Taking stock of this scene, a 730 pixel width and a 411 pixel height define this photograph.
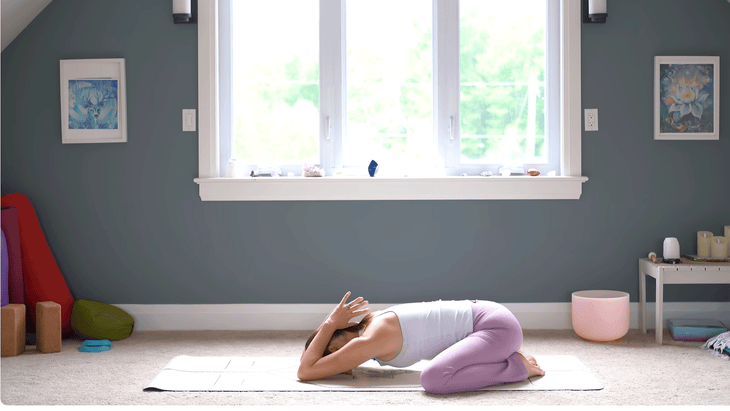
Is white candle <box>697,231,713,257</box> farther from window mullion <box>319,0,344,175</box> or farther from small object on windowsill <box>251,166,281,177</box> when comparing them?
small object on windowsill <box>251,166,281,177</box>

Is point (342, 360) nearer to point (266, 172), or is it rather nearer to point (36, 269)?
point (266, 172)

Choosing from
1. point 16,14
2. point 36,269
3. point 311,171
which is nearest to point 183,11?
point 16,14

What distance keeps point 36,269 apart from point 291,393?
1704mm

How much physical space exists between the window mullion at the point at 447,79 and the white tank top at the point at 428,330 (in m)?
1.21

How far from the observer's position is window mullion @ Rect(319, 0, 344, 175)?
11.3ft

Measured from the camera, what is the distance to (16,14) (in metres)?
3.23

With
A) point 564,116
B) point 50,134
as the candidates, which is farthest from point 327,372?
point 50,134

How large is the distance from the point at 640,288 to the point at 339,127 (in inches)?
72.5

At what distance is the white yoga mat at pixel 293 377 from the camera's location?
2.40 metres

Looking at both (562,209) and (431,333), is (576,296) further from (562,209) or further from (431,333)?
(431,333)

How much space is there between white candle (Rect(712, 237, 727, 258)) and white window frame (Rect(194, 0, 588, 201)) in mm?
709

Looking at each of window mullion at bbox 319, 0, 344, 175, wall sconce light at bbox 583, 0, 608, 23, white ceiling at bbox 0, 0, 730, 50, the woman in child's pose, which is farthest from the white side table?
white ceiling at bbox 0, 0, 730, 50

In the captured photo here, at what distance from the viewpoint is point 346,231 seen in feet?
11.3

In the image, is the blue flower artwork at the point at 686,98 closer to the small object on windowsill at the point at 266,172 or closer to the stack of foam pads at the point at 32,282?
the small object on windowsill at the point at 266,172
